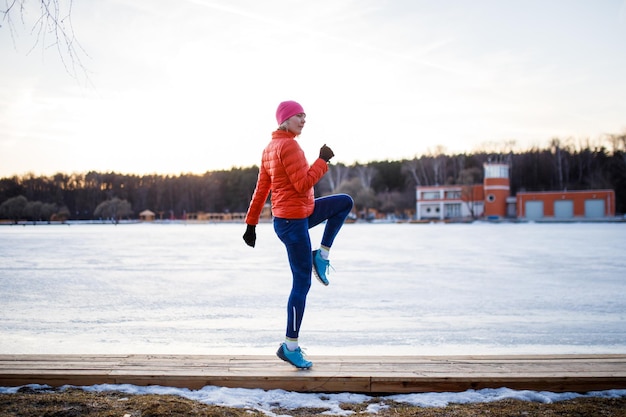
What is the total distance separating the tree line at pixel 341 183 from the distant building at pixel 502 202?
2471 mm

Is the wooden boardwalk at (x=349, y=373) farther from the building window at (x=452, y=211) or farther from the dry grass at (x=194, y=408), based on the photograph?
the building window at (x=452, y=211)

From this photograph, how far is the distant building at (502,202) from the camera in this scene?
48.8 metres

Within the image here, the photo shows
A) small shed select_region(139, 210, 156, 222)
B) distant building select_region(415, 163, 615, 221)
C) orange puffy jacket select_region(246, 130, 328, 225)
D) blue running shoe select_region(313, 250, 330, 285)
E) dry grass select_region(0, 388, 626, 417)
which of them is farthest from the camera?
small shed select_region(139, 210, 156, 222)

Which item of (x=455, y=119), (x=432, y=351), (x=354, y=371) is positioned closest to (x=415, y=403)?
(x=354, y=371)

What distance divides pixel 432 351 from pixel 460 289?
364cm

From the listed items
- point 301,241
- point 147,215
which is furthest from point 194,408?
point 147,215

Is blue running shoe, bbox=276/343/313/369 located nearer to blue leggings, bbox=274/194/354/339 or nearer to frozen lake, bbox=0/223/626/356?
blue leggings, bbox=274/194/354/339

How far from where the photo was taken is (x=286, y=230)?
2893mm

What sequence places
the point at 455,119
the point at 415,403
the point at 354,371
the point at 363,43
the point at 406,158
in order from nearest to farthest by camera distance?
the point at 415,403 → the point at 354,371 → the point at 363,43 → the point at 455,119 → the point at 406,158

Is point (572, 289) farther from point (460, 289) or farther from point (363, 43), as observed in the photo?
point (363, 43)

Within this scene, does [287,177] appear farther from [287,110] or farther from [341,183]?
[341,183]

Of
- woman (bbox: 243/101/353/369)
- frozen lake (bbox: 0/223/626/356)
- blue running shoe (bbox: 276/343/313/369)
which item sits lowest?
frozen lake (bbox: 0/223/626/356)

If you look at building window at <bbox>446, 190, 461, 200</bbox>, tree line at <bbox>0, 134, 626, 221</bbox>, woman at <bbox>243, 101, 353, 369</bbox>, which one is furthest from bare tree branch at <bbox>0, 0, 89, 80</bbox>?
building window at <bbox>446, 190, 461, 200</bbox>

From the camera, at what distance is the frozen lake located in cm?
414
